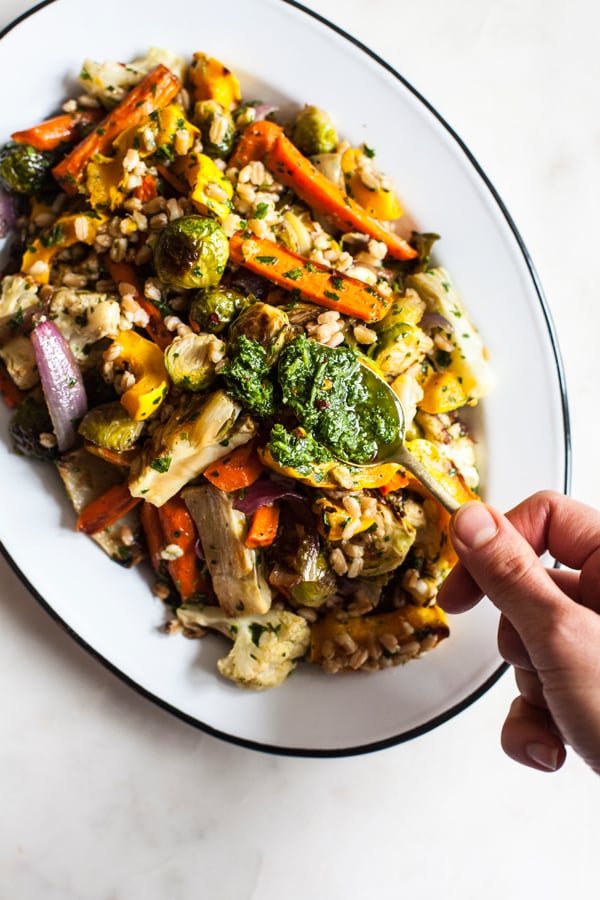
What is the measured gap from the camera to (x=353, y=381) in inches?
94.1

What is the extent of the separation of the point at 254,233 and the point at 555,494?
136 cm

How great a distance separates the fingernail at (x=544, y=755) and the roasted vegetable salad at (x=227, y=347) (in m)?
0.51

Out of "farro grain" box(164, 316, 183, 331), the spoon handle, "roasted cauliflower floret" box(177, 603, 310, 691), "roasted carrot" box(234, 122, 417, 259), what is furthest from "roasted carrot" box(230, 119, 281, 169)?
"roasted cauliflower floret" box(177, 603, 310, 691)

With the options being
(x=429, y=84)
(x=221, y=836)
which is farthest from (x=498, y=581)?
(x=429, y=84)

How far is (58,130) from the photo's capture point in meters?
2.79

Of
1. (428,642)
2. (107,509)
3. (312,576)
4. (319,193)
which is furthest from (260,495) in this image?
(319,193)

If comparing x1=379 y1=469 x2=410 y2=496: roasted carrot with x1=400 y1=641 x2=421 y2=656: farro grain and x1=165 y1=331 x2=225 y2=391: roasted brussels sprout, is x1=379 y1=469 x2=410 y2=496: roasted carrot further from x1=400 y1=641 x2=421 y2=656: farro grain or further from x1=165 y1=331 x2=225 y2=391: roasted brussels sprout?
x1=165 y1=331 x2=225 y2=391: roasted brussels sprout

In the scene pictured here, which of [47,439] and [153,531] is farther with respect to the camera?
[153,531]

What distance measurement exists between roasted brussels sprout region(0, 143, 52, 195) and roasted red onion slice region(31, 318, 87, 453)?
0.57 metres

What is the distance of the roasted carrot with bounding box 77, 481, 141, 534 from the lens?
2734mm

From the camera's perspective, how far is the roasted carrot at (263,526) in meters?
2.65

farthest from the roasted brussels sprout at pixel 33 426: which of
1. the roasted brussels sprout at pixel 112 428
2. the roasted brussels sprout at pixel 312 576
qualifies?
the roasted brussels sprout at pixel 312 576

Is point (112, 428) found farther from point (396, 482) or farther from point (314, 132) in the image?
point (314, 132)

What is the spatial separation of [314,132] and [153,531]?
1.59m
